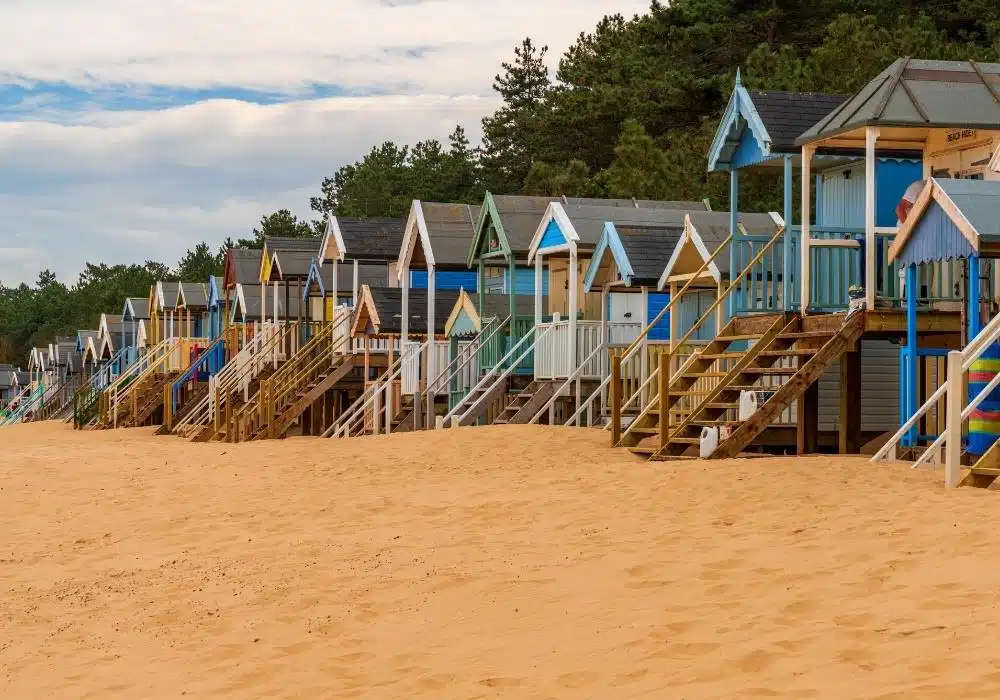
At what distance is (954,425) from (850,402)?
5.21 metres

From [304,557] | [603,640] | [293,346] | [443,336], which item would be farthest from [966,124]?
[293,346]

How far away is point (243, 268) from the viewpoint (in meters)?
47.8

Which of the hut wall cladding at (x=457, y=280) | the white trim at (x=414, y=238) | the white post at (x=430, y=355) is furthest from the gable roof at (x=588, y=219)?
the hut wall cladding at (x=457, y=280)

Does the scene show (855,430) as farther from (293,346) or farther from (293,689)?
(293,346)

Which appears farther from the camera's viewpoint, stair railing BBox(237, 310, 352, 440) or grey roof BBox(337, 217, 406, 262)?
grey roof BBox(337, 217, 406, 262)

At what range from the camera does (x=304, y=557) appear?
12.7m

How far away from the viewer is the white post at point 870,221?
676 inches

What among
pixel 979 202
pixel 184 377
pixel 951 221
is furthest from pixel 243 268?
pixel 979 202

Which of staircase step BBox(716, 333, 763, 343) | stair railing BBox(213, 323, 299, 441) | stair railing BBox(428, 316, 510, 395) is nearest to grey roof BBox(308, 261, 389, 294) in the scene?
stair railing BBox(213, 323, 299, 441)

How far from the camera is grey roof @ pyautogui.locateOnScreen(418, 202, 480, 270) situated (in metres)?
31.0

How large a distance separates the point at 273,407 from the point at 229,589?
65.4ft

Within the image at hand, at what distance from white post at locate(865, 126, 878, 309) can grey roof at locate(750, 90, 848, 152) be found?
1.82 meters

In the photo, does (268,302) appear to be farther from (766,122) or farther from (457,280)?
(766,122)

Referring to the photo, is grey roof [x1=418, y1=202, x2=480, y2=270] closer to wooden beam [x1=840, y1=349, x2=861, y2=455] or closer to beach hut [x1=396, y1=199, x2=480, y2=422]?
beach hut [x1=396, y1=199, x2=480, y2=422]
